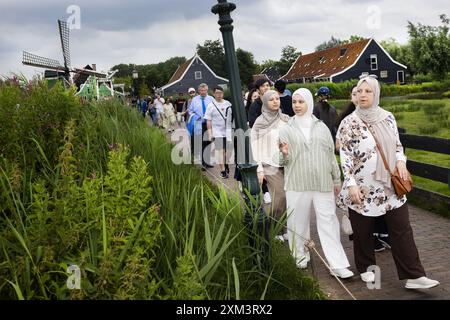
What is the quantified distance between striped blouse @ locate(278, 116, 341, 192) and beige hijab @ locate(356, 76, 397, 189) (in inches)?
23.7

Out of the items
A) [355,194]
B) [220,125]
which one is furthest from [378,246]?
[220,125]

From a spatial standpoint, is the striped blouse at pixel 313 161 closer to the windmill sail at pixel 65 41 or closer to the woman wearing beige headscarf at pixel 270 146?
the woman wearing beige headscarf at pixel 270 146

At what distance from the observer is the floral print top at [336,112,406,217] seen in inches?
175

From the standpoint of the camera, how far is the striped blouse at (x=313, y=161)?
5.01 m

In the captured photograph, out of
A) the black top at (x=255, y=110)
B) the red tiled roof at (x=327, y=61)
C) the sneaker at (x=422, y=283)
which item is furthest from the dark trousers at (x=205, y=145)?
the red tiled roof at (x=327, y=61)

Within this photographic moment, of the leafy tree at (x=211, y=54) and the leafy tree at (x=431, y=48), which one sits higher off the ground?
the leafy tree at (x=211, y=54)

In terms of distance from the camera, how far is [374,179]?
447cm

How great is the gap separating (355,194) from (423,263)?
1.27m

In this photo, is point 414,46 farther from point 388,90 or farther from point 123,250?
point 123,250

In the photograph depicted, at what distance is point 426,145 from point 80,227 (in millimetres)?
5812

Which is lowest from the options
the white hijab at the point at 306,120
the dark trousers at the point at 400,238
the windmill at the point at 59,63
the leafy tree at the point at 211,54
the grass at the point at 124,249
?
the dark trousers at the point at 400,238

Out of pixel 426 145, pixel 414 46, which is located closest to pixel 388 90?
pixel 414 46

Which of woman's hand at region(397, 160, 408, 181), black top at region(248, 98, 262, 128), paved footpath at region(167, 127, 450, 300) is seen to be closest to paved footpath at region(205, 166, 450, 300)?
paved footpath at region(167, 127, 450, 300)

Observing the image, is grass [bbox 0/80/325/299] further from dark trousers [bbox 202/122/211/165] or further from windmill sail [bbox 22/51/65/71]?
windmill sail [bbox 22/51/65/71]
